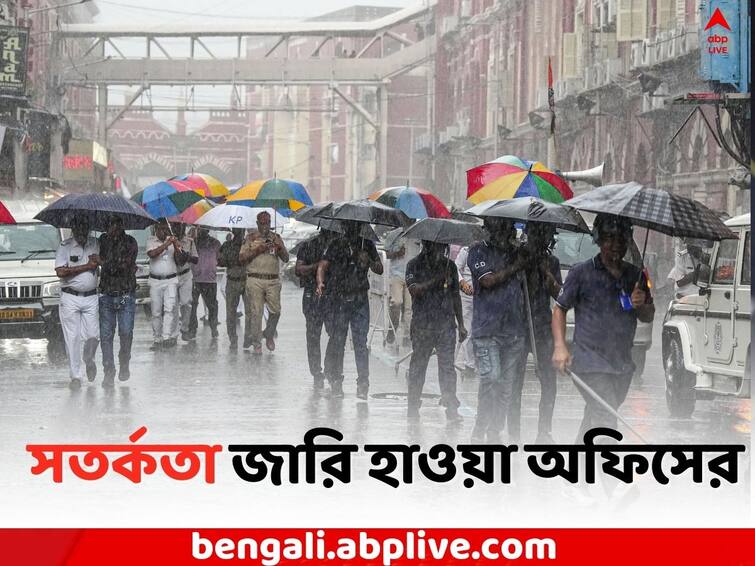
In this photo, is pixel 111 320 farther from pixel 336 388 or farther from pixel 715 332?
pixel 715 332

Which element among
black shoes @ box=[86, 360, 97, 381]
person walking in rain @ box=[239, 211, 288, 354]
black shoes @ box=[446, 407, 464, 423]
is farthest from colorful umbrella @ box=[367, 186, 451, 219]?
black shoes @ box=[446, 407, 464, 423]

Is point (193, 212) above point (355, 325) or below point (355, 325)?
above

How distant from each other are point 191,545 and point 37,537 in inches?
34.9

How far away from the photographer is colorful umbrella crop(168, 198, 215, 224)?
20.7 meters

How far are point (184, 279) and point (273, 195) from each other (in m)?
1.53

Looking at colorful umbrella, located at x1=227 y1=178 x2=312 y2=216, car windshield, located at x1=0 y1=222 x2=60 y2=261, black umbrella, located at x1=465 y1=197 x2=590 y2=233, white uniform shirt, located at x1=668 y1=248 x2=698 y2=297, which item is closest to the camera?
black umbrella, located at x1=465 y1=197 x2=590 y2=233

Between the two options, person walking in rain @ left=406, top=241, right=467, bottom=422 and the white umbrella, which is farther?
the white umbrella

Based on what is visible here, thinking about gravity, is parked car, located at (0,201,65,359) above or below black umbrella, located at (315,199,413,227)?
below

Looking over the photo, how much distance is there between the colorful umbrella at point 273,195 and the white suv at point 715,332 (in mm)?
6727

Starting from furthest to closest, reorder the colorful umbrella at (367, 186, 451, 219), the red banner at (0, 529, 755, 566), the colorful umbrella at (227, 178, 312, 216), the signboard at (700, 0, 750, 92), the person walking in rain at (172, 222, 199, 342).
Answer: the signboard at (700, 0, 750, 92), the colorful umbrella at (227, 178, 312, 216), the person walking in rain at (172, 222, 199, 342), the colorful umbrella at (367, 186, 451, 219), the red banner at (0, 529, 755, 566)

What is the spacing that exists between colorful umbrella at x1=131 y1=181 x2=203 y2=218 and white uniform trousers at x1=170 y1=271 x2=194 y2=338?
1000 millimetres

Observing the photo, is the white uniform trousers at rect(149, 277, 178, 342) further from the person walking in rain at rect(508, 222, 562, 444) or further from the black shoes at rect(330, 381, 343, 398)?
the person walking in rain at rect(508, 222, 562, 444)

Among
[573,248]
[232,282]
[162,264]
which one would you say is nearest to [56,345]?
[162,264]

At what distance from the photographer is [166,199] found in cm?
2045
